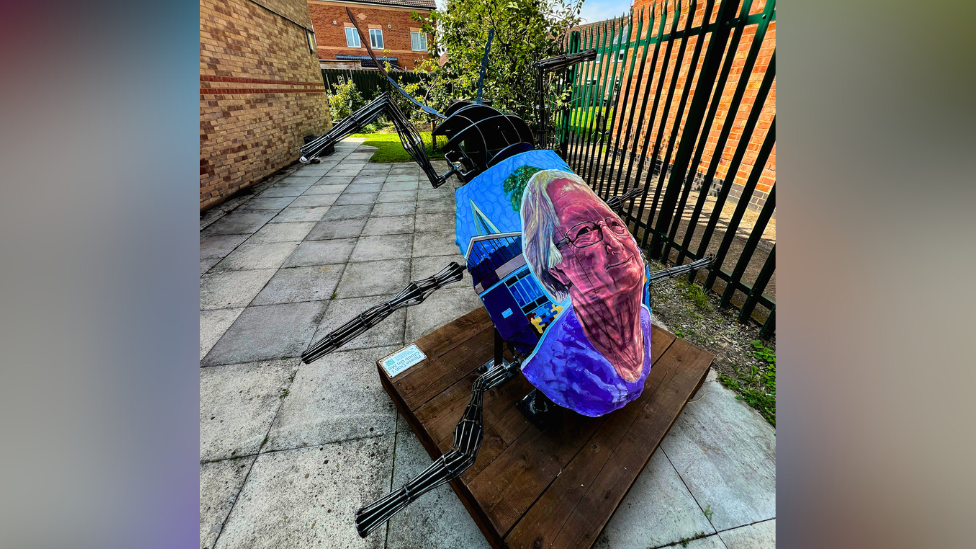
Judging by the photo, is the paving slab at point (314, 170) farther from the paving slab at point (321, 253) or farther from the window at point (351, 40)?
the window at point (351, 40)

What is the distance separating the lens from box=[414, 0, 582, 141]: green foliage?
430 centimetres

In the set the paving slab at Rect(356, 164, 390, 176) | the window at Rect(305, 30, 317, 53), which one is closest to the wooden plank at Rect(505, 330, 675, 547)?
the paving slab at Rect(356, 164, 390, 176)

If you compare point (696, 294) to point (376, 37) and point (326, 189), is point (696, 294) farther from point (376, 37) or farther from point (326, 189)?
point (376, 37)

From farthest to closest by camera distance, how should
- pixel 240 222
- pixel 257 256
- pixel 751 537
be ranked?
1. pixel 240 222
2. pixel 257 256
3. pixel 751 537

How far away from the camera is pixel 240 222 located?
5.07 m

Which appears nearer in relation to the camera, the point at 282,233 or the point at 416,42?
the point at 282,233

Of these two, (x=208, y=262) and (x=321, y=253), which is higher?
(x=321, y=253)

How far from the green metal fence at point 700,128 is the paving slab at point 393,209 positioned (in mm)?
2594

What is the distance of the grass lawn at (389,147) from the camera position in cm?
876

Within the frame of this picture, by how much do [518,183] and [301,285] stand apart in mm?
2997

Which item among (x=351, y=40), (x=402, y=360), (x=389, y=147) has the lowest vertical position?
(x=402, y=360)

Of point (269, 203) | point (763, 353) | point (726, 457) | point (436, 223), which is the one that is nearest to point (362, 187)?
point (269, 203)
